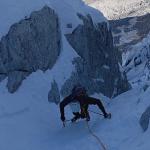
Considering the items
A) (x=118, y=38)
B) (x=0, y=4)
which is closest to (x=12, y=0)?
(x=0, y=4)

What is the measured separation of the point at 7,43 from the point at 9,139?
4357 millimetres

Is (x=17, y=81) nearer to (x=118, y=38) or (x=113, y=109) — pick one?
(x=113, y=109)

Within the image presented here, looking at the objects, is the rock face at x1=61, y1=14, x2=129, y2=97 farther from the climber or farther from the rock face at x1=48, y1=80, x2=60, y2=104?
the climber

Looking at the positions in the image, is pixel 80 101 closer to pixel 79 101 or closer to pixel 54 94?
pixel 79 101

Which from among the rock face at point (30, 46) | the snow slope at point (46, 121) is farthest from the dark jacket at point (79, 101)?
the rock face at point (30, 46)

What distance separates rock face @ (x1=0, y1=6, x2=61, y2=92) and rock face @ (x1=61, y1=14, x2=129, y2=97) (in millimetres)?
1350

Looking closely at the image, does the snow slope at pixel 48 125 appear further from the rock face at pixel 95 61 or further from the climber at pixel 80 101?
the rock face at pixel 95 61

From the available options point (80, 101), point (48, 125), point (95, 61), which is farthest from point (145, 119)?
point (95, 61)

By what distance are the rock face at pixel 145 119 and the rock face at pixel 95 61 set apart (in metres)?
5.21

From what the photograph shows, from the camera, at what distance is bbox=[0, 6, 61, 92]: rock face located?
20.3m

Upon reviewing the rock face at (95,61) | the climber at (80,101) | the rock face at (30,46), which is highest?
the rock face at (30,46)

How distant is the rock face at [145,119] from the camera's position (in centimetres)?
1650

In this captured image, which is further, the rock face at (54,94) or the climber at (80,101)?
the rock face at (54,94)

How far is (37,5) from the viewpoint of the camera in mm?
22312
